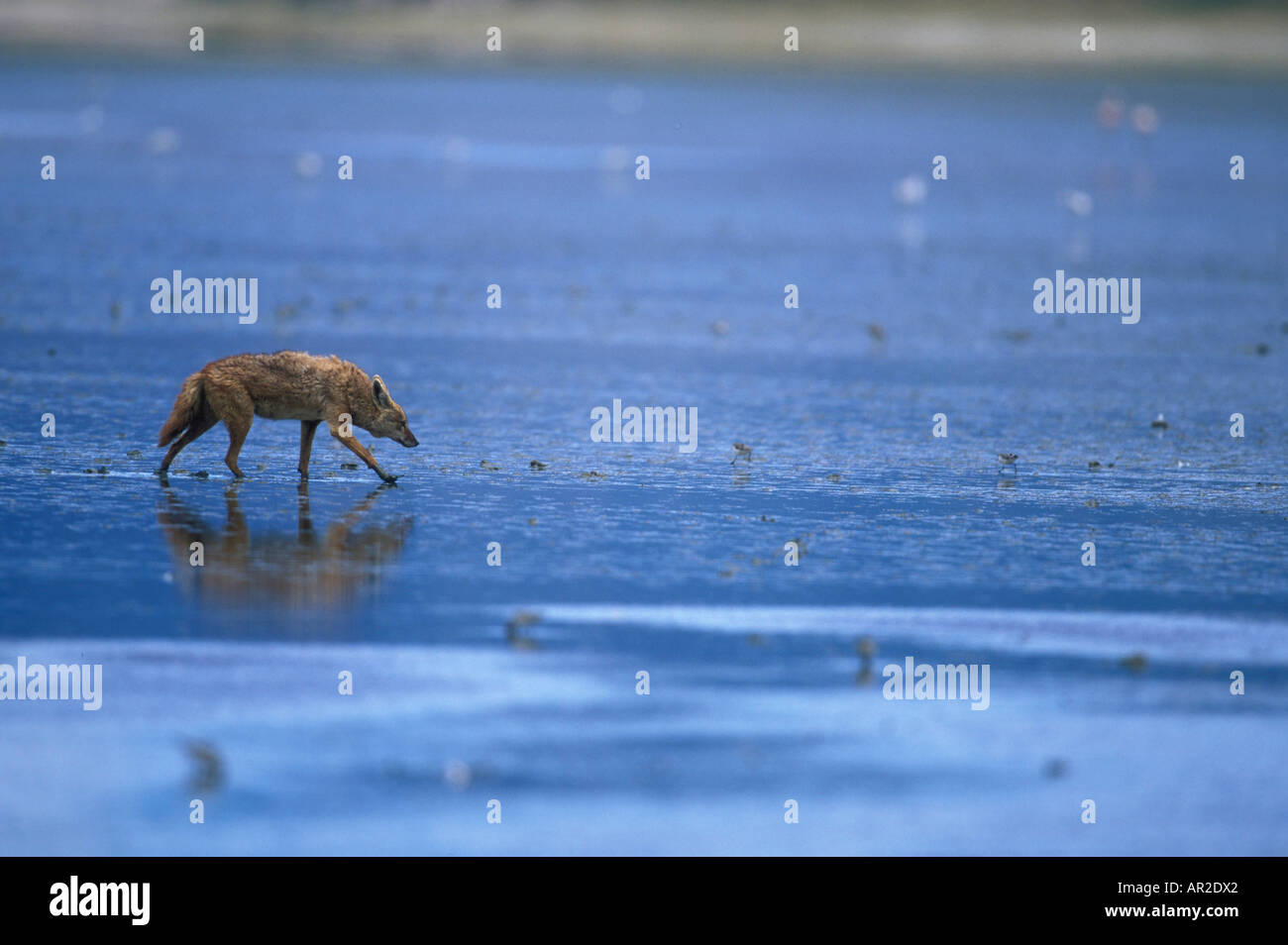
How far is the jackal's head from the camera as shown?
14914 mm

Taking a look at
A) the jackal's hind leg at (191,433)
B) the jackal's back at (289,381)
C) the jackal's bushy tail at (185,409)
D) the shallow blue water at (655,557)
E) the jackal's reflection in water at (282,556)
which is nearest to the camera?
the shallow blue water at (655,557)

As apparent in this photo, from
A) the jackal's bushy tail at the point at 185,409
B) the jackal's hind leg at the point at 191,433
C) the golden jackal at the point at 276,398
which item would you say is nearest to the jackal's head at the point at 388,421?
the golden jackal at the point at 276,398


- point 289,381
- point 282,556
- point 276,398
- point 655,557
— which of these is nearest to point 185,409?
point 276,398

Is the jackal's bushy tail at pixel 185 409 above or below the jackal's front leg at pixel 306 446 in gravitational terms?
above

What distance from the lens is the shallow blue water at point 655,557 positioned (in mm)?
8750

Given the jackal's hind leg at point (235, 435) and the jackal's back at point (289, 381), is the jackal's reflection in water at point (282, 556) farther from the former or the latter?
the jackal's back at point (289, 381)

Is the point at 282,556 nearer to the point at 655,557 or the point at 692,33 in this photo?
the point at 655,557

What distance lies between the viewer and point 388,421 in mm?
15000

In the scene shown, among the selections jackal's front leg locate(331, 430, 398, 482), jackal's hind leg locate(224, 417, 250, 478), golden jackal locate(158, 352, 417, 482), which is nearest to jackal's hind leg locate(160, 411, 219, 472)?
golden jackal locate(158, 352, 417, 482)

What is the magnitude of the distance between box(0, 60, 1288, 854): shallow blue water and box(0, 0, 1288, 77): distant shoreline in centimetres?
8864

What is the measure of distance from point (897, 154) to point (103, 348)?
1479 inches
